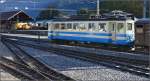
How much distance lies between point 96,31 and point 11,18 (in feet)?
143

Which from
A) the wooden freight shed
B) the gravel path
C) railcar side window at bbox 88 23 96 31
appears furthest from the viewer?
the wooden freight shed

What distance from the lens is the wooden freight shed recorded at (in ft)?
243

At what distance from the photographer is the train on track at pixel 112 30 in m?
28.9

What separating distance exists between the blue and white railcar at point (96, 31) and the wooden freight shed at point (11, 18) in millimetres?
35047

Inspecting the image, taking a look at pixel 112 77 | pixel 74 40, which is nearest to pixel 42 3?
pixel 74 40

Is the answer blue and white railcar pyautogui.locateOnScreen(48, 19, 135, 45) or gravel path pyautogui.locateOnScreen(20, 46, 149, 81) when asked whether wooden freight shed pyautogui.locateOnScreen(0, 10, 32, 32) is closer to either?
blue and white railcar pyautogui.locateOnScreen(48, 19, 135, 45)

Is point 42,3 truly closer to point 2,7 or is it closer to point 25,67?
point 2,7

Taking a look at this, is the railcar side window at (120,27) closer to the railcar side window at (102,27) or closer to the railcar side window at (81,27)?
the railcar side window at (102,27)

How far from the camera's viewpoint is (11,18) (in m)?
74.0

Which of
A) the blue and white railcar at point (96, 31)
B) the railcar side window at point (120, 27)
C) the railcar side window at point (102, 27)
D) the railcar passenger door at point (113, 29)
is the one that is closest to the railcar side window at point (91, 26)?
the blue and white railcar at point (96, 31)

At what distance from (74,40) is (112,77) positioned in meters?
20.6

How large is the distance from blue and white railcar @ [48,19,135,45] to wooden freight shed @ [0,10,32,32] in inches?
1380

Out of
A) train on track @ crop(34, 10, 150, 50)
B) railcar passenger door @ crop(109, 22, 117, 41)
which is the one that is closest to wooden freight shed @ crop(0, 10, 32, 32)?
train on track @ crop(34, 10, 150, 50)

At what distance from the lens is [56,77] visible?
49.3 ft
